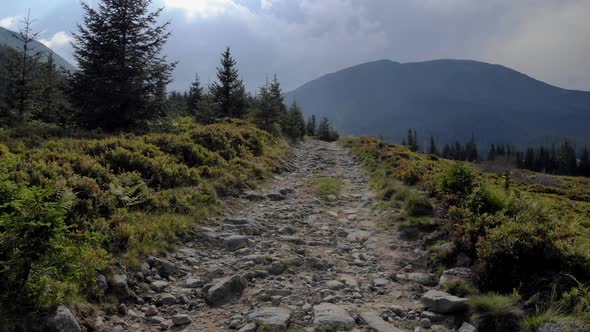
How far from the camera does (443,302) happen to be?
5.80m

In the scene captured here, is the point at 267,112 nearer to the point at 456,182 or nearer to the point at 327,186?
the point at 327,186

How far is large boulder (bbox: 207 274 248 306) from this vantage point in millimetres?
6223

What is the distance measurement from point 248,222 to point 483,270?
19.9ft

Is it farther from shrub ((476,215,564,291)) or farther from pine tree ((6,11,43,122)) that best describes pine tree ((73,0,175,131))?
shrub ((476,215,564,291))

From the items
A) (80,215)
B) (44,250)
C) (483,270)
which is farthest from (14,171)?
(483,270)

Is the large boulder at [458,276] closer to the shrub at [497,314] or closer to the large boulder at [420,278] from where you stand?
the large boulder at [420,278]

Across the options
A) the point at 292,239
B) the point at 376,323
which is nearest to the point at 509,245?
the point at 376,323

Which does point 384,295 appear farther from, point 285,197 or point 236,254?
point 285,197

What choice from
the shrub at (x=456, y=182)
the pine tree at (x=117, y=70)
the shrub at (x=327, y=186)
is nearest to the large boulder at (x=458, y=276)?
the shrub at (x=456, y=182)

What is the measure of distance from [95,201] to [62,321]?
165 inches

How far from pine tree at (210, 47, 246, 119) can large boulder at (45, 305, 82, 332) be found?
3292 cm

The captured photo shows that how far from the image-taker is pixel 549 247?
20.1 ft

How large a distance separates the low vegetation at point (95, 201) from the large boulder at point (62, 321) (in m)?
0.13

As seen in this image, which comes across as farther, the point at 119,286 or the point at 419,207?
the point at 419,207
